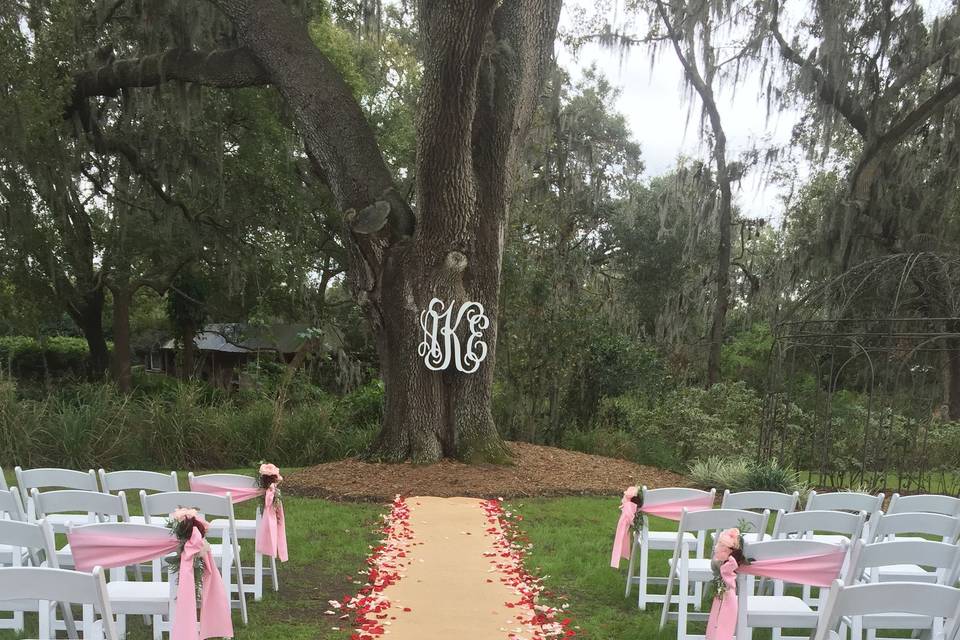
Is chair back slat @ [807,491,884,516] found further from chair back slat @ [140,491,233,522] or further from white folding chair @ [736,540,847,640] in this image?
chair back slat @ [140,491,233,522]

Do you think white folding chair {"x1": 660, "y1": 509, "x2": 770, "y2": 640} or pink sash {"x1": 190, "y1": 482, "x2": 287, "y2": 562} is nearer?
white folding chair {"x1": 660, "y1": 509, "x2": 770, "y2": 640}

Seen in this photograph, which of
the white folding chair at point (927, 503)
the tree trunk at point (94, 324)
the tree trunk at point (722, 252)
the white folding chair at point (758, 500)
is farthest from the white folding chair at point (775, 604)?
the tree trunk at point (94, 324)

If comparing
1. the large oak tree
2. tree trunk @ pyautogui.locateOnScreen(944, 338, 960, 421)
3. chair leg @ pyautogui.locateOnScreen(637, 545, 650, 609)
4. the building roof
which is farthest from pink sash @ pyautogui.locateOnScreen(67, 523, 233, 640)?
tree trunk @ pyautogui.locateOnScreen(944, 338, 960, 421)

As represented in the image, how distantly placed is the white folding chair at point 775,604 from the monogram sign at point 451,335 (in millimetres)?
5690

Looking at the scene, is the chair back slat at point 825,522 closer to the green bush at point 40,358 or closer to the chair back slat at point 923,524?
the chair back slat at point 923,524

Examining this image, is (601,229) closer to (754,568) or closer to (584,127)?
(584,127)

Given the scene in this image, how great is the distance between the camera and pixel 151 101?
1222cm

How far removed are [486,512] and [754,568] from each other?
425 centimetres

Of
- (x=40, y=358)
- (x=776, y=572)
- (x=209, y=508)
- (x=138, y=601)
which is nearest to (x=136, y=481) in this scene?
(x=209, y=508)

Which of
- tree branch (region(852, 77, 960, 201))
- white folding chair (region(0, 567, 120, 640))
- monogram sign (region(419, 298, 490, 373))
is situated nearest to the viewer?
white folding chair (region(0, 567, 120, 640))

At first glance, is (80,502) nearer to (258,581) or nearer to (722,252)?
(258,581)

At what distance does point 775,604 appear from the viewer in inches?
158

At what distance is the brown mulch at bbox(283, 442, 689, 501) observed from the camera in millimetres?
8469

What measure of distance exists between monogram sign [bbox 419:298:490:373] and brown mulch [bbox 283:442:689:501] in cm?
123
